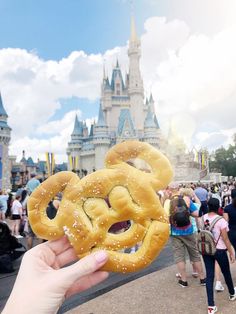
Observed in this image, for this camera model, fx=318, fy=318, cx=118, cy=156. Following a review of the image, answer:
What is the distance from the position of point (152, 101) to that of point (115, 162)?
68.9 m

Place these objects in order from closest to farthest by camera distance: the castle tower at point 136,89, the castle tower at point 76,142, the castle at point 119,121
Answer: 1. the castle at point 119,121
2. the castle tower at point 136,89
3. the castle tower at point 76,142

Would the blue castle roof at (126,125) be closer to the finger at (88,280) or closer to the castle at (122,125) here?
the castle at (122,125)

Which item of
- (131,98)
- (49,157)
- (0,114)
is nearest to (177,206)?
(49,157)

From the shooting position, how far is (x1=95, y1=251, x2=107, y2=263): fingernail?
1.72 metres

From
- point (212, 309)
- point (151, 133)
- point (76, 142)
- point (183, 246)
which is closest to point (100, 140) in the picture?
point (76, 142)

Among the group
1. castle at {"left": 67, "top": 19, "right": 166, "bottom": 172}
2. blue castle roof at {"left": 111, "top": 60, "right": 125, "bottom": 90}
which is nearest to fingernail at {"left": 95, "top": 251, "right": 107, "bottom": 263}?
castle at {"left": 67, "top": 19, "right": 166, "bottom": 172}

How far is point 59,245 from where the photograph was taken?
1995mm

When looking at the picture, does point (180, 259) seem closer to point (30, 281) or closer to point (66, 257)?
point (66, 257)

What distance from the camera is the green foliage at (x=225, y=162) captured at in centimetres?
6494

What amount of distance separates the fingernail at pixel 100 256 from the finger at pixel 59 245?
1.13ft

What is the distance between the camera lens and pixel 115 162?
1.97m

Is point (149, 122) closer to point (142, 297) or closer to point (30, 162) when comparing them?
point (30, 162)

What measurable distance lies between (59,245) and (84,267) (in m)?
0.37

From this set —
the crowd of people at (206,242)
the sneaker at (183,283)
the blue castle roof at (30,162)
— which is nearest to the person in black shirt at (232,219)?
the crowd of people at (206,242)
